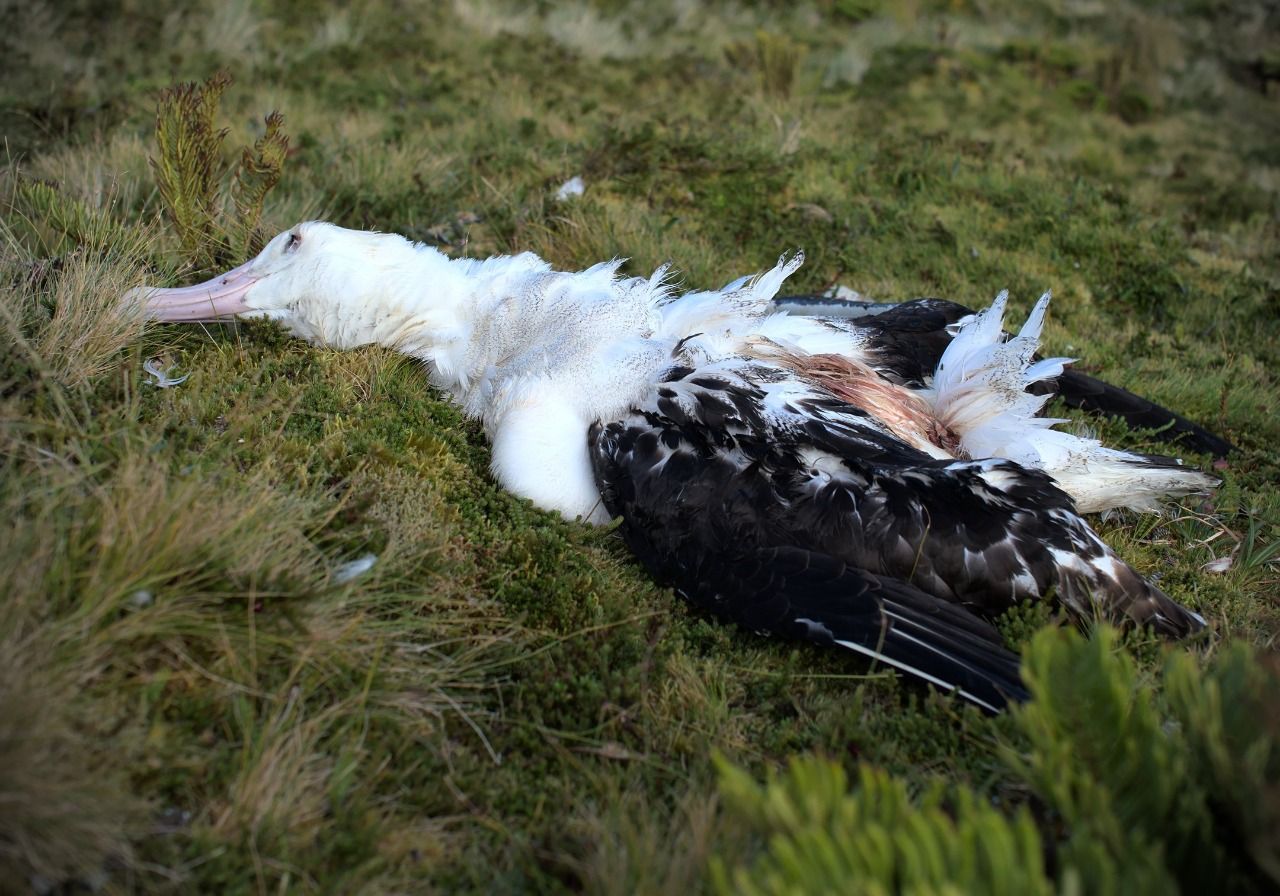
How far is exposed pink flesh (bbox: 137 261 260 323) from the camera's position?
404 cm

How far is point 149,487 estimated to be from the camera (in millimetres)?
2730

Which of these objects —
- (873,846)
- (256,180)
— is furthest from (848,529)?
(256,180)

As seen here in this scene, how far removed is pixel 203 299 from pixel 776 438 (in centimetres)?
255

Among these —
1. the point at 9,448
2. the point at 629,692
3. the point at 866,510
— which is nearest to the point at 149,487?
the point at 9,448

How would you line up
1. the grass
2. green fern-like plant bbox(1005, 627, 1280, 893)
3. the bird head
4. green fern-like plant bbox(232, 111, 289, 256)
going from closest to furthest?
green fern-like plant bbox(1005, 627, 1280, 893), the grass, the bird head, green fern-like plant bbox(232, 111, 289, 256)

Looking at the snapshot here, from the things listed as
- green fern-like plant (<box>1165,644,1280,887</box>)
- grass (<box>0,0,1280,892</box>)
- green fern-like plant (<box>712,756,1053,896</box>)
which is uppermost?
green fern-like plant (<box>1165,644,1280,887</box>)

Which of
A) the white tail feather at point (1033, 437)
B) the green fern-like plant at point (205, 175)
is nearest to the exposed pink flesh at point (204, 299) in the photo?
the green fern-like plant at point (205, 175)

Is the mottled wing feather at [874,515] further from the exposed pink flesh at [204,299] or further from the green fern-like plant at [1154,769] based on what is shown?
the exposed pink flesh at [204,299]

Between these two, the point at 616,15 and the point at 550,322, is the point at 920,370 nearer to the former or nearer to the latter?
the point at 550,322

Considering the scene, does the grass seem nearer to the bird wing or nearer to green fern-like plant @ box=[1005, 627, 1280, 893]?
green fern-like plant @ box=[1005, 627, 1280, 893]

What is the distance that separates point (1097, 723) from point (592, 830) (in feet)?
4.04

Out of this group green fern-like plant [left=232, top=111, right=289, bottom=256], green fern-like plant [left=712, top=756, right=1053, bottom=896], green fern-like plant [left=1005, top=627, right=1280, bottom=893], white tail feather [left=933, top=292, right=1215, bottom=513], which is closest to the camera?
green fern-like plant [left=712, top=756, right=1053, bottom=896]

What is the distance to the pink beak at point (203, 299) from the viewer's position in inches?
159

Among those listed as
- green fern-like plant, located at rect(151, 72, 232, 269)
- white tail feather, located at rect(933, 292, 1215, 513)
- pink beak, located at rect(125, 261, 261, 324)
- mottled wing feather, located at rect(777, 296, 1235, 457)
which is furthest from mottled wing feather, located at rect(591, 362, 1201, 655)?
green fern-like plant, located at rect(151, 72, 232, 269)
